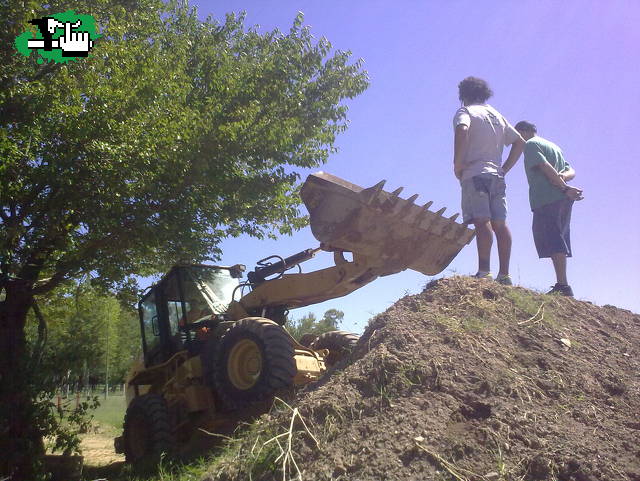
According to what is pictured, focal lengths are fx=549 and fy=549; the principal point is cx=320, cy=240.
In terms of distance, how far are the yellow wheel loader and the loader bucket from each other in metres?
0.01

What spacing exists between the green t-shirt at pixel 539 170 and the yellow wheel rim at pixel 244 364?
137 inches

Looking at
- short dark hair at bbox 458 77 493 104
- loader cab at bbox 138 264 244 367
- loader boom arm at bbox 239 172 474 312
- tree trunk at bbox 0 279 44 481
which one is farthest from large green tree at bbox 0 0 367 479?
short dark hair at bbox 458 77 493 104

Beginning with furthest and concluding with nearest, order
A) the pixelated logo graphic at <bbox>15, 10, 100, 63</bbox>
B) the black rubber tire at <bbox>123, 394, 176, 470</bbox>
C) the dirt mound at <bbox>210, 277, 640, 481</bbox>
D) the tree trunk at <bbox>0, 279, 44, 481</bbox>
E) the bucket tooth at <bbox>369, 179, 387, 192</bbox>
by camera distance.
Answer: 1. the pixelated logo graphic at <bbox>15, 10, 100, 63</bbox>
2. the tree trunk at <bbox>0, 279, 44, 481</bbox>
3. the black rubber tire at <bbox>123, 394, 176, 470</bbox>
4. the bucket tooth at <bbox>369, 179, 387, 192</bbox>
5. the dirt mound at <bbox>210, 277, 640, 481</bbox>

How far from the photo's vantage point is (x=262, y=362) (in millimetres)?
5945

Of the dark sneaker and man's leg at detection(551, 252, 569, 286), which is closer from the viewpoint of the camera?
the dark sneaker

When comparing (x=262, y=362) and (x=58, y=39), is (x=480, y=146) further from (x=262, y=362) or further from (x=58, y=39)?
(x=58, y=39)

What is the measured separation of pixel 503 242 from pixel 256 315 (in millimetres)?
3426

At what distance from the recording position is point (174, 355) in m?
8.01

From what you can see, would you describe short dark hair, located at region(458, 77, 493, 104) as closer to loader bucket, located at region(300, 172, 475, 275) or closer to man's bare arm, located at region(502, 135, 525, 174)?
man's bare arm, located at region(502, 135, 525, 174)

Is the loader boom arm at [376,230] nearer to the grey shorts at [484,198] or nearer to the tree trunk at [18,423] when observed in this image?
the grey shorts at [484,198]

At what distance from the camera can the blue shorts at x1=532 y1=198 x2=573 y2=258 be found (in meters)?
5.64

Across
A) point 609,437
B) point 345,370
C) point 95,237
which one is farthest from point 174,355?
point 609,437

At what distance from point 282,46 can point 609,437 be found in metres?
11.2

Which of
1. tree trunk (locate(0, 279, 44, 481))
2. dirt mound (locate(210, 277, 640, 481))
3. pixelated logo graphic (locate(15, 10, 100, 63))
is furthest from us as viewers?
pixelated logo graphic (locate(15, 10, 100, 63))
